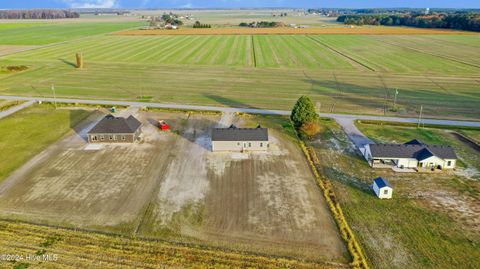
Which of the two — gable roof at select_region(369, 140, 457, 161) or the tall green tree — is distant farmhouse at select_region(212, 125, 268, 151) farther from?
gable roof at select_region(369, 140, 457, 161)

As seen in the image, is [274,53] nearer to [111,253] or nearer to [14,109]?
[14,109]

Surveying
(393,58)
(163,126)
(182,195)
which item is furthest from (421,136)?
(393,58)

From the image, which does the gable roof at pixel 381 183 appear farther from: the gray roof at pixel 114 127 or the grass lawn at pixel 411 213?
the gray roof at pixel 114 127

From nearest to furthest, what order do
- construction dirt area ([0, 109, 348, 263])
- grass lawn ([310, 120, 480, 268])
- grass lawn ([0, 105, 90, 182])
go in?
grass lawn ([310, 120, 480, 268]) → construction dirt area ([0, 109, 348, 263]) → grass lawn ([0, 105, 90, 182])

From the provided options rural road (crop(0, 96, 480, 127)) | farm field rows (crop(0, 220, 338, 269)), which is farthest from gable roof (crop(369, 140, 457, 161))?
farm field rows (crop(0, 220, 338, 269))

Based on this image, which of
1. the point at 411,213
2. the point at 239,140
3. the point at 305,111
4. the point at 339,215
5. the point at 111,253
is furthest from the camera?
the point at 305,111

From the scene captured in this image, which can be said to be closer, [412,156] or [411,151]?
[412,156]
